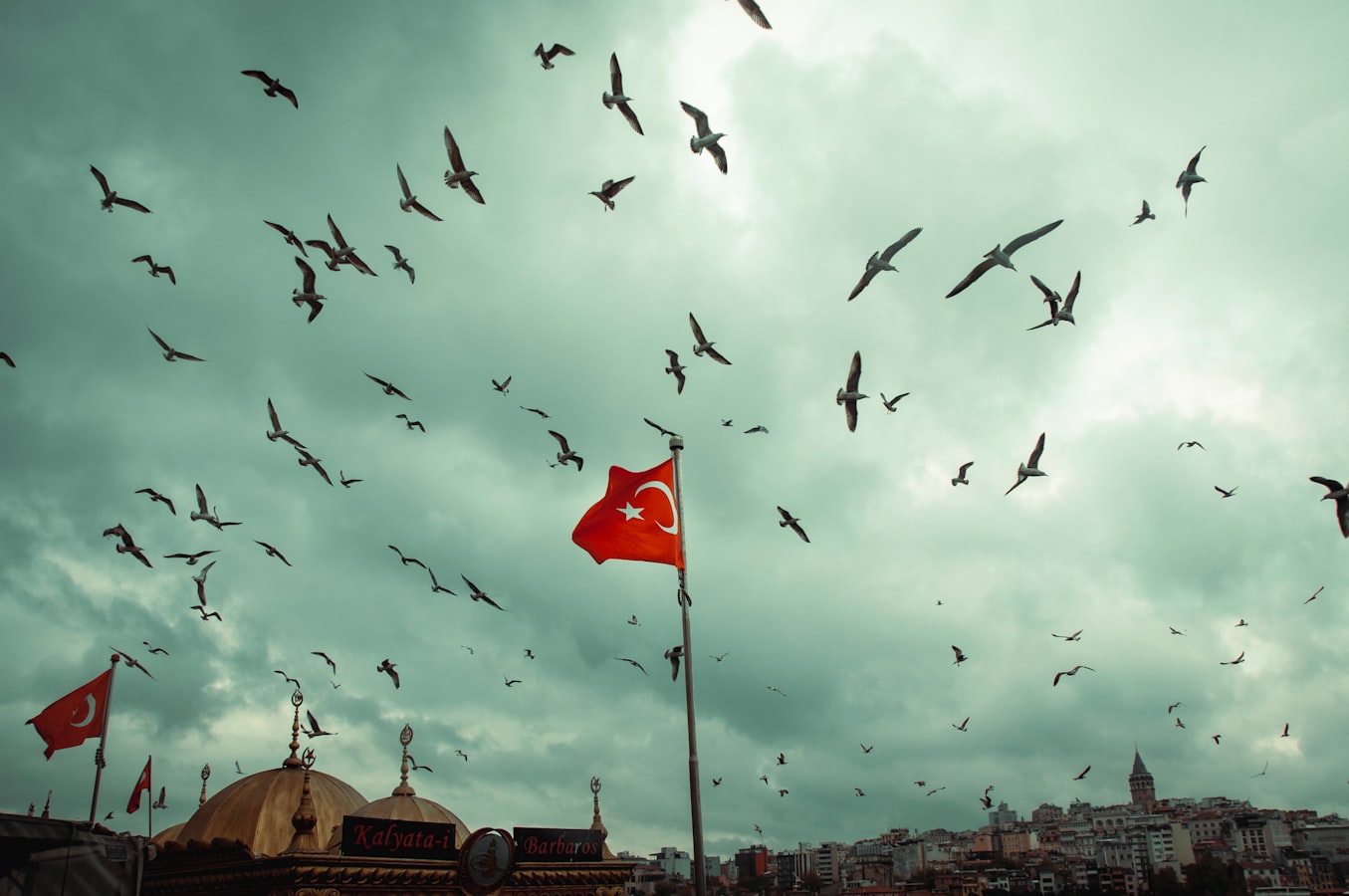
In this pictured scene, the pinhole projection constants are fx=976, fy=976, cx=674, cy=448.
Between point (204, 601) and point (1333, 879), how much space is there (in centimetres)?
16455

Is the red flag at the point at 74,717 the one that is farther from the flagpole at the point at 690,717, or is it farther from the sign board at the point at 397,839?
the flagpole at the point at 690,717

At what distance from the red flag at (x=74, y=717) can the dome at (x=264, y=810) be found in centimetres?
363

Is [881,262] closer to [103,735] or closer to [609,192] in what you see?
[609,192]

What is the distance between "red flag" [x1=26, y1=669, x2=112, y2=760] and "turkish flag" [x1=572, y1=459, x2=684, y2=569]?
13.3m

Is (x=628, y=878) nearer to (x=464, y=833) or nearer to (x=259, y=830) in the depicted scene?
(x=464, y=833)

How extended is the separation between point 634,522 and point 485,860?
8.40 metres

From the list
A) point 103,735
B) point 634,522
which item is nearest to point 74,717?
point 103,735

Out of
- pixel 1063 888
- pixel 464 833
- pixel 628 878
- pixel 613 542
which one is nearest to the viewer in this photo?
pixel 613 542

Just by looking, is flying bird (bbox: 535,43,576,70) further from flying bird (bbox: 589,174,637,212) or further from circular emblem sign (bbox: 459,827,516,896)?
circular emblem sign (bbox: 459,827,516,896)

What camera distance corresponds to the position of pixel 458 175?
23156 millimetres

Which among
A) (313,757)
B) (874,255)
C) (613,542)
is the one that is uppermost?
(874,255)

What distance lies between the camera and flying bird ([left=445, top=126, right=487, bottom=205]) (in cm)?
2273

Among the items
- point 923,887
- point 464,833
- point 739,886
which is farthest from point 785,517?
point 739,886

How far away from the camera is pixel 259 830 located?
83.1 ft
